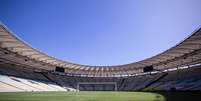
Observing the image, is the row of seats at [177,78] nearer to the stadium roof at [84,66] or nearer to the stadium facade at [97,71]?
the stadium facade at [97,71]

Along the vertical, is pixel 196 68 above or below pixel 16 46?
below

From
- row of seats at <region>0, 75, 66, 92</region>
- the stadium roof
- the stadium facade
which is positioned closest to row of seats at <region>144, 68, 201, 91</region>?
the stadium facade

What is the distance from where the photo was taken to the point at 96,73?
194ft

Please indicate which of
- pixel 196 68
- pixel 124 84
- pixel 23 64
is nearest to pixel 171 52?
pixel 196 68

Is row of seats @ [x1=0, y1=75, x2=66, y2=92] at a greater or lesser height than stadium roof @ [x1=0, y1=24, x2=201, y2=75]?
lesser

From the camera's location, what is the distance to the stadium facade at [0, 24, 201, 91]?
96.1 feet

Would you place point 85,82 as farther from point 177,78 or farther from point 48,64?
point 177,78

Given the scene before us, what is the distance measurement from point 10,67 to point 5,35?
16.1m

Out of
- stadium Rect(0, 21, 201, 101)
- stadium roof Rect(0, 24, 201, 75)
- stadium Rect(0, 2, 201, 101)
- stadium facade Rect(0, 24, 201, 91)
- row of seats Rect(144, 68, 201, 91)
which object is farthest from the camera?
row of seats Rect(144, 68, 201, 91)


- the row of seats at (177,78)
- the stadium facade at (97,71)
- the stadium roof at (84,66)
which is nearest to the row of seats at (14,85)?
the stadium facade at (97,71)

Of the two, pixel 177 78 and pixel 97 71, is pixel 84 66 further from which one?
pixel 177 78

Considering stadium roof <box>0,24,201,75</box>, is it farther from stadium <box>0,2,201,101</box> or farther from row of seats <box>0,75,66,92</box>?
row of seats <box>0,75,66,92</box>

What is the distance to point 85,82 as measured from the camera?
54.9m

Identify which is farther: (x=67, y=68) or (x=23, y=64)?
(x=67, y=68)
